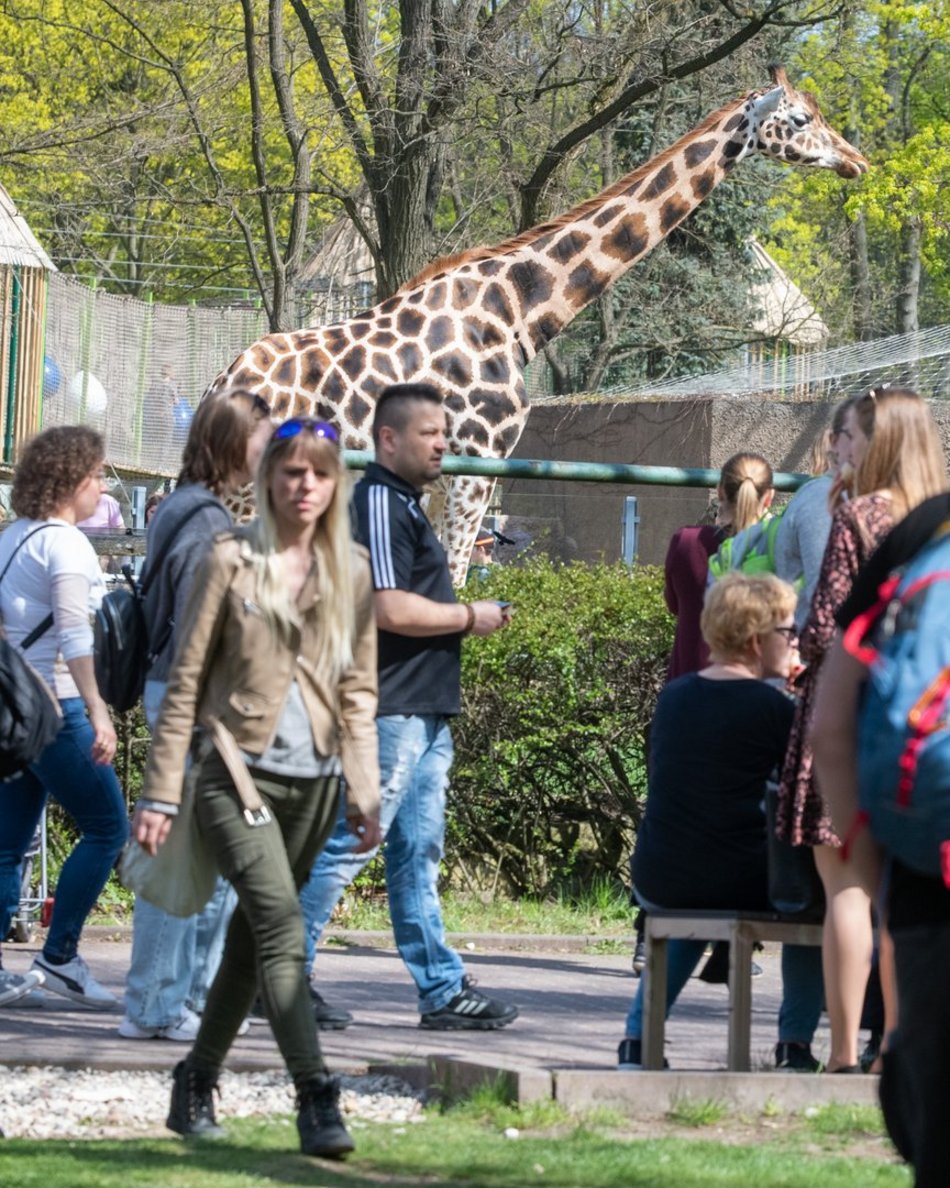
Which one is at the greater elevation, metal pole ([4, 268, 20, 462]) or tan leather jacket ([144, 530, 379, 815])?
metal pole ([4, 268, 20, 462])

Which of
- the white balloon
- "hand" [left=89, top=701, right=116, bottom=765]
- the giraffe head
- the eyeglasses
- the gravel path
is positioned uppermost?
the giraffe head

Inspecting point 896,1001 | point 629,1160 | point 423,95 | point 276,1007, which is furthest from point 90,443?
point 423,95

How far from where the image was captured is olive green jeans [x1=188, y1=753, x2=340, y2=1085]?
5285 mm

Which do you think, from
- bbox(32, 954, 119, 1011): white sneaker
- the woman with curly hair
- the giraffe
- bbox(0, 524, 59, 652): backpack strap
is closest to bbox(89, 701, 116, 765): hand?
the woman with curly hair

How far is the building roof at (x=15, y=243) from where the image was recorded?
89.6 ft

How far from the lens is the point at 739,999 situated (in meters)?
6.15

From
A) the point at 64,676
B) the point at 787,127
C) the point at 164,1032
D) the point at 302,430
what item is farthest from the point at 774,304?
the point at 302,430

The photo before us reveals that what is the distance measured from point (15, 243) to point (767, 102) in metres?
16.5

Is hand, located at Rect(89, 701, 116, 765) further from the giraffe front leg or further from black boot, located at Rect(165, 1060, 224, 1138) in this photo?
the giraffe front leg

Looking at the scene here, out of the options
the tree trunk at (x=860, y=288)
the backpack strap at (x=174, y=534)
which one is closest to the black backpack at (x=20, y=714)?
the backpack strap at (x=174, y=534)

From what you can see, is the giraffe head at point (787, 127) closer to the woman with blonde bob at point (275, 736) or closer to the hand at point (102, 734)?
the hand at point (102, 734)

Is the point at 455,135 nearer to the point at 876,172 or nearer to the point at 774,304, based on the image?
the point at 876,172

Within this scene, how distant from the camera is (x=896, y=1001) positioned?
3500 mm

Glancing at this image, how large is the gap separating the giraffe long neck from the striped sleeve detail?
580 cm
